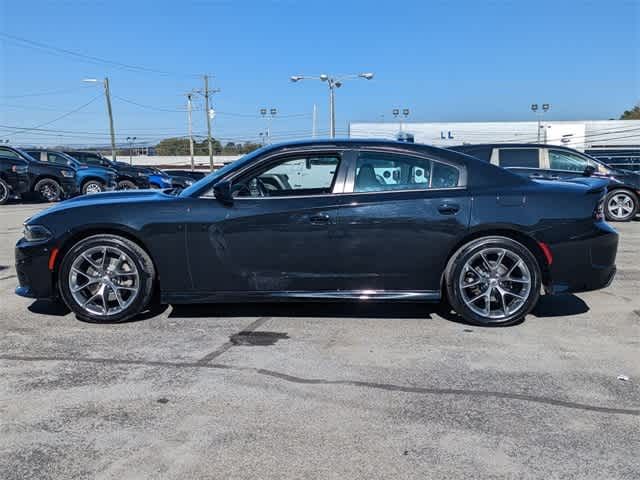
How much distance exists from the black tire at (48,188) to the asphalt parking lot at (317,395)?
46.1ft

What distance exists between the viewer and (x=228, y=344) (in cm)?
443

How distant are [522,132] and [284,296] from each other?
2474 inches

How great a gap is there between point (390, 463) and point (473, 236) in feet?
8.56

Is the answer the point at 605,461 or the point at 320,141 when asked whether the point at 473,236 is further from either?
the point at 605,461

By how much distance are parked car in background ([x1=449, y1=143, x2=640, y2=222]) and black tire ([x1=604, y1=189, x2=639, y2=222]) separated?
2cm

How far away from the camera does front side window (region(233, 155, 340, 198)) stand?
4984 mm

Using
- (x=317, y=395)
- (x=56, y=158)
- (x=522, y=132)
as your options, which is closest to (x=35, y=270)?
(x=317, y=395)

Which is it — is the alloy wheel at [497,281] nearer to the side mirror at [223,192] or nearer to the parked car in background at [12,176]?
the side mirror at [223,192]

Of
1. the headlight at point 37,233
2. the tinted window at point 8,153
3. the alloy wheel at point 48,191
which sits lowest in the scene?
the alloy wheel at point 48,191

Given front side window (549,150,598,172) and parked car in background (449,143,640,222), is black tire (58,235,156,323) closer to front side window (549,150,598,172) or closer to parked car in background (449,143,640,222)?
parked car in background (449,143,640,222)

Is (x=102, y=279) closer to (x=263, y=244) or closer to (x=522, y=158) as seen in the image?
(x=263, y=244)

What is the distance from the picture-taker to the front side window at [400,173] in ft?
16.2

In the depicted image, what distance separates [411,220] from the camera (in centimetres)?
483

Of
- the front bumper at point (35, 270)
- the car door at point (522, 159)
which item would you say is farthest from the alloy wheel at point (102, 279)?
the car door at point (522, 159)
